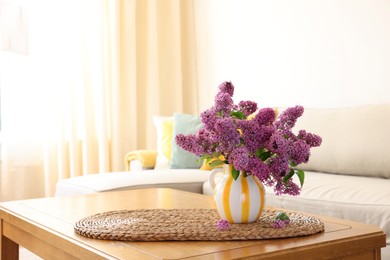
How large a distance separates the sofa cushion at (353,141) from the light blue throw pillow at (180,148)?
0.79 metres

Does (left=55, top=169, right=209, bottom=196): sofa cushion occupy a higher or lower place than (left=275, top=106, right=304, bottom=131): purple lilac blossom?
lower

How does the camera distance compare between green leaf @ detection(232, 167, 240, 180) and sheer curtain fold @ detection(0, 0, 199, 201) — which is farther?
sheer curtain fold @ detection(0, 0, 199, 201)

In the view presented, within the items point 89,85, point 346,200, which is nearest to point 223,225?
point 346,200

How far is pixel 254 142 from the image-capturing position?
51.8 inches

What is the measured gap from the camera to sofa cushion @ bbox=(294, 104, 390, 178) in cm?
261

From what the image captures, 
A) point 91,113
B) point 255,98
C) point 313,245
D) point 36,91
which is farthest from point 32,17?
point 313,245

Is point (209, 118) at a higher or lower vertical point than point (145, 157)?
higher

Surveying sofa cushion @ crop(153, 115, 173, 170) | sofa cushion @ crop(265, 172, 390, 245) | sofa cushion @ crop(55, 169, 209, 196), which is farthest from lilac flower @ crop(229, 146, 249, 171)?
sofa cushion @ crop(153, 115, 173, 170)

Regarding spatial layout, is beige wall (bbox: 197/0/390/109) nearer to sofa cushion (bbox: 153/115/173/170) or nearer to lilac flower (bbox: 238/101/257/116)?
sofa cushion (bbox: 153/115/173/170)

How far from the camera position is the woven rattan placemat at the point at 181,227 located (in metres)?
1.33

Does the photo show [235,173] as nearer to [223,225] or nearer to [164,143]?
[223,225]

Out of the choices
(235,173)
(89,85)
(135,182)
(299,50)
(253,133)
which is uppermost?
(299,50)

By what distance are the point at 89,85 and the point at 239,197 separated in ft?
10.1

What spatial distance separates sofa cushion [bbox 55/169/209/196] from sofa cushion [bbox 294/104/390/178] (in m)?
0.67
